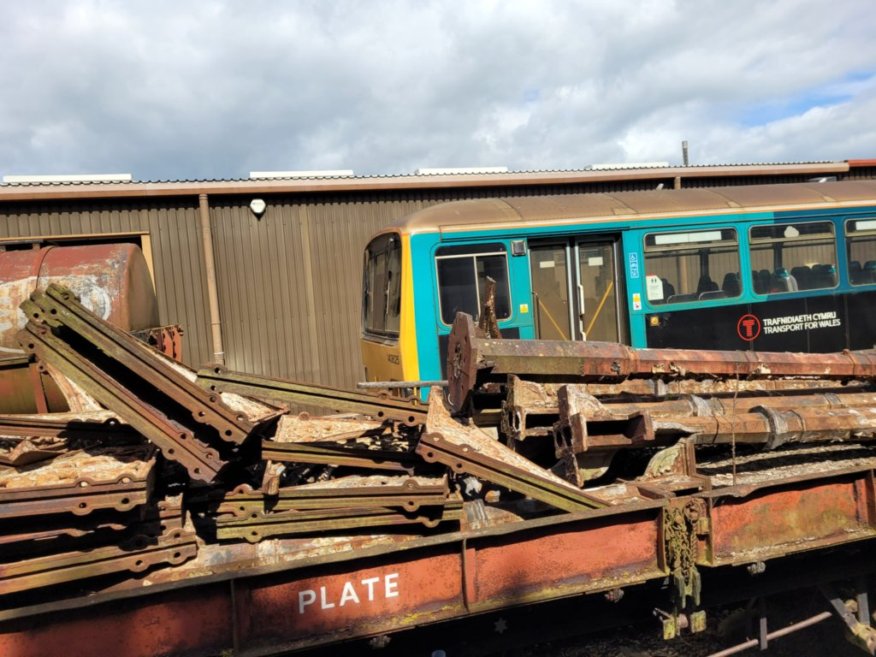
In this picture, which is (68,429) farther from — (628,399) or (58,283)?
(628,399)

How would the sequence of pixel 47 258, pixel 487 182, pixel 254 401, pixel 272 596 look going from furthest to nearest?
pixel 487 182
pixel 47 258
pixel 254 401
pixel 272 596

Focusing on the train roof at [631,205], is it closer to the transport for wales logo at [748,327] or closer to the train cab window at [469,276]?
the train cab window at [469,276]

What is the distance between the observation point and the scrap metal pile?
2330mm

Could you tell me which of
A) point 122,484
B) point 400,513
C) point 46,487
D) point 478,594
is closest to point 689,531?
point 478,594

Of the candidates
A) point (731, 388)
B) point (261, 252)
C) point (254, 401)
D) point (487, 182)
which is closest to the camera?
point (254, 401)

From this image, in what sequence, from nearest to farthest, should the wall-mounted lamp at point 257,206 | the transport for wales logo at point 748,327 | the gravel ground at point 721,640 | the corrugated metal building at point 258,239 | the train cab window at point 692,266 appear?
the gravel ground at point 721,640 → the train cab window at point 692,266 → the transport for wales logo at point 748,327 → the corrugated metal building at point 258,239 → the wall-mounted lamp at point 257,206

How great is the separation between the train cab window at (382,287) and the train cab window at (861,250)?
563 centimetres

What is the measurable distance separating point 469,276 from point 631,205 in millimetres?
2132

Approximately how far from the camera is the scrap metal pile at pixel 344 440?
233 centimetres

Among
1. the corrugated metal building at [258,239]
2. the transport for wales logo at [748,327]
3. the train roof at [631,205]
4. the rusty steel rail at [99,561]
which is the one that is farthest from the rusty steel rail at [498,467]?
the corrugated metal building at [258,239]

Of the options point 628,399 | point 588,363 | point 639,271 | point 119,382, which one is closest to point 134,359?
point 119,382

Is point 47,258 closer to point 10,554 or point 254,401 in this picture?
point 254,401

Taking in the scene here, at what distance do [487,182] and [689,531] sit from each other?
943 cm

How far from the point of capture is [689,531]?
2904mm
